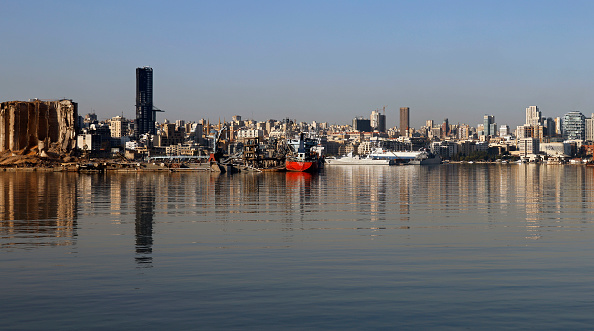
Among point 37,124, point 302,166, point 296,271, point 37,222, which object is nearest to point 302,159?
point 302,166

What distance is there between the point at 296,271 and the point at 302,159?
106153mm

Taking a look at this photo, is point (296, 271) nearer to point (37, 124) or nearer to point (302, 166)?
point (302, 166)

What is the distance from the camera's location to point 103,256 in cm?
1988

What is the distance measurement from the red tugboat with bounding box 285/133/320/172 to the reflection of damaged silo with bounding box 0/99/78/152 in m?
73.2

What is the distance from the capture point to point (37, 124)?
17588 cm

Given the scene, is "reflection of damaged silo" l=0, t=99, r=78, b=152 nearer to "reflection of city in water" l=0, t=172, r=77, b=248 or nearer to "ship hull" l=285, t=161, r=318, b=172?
"ship hull" l=285, t=161, r=318, b=172

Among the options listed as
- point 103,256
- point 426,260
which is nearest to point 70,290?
point 103,256

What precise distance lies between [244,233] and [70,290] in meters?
10.9

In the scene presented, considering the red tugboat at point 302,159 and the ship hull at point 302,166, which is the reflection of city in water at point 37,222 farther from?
the red tugboat at point 302,159

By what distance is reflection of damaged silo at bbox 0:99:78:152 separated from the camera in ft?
569

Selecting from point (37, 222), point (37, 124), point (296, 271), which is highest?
point (37, 124)

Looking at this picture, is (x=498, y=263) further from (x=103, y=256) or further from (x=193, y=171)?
(x=193, y=171)

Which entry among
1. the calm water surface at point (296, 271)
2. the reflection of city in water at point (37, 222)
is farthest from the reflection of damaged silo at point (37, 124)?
the calm water surface at point (296, 271)

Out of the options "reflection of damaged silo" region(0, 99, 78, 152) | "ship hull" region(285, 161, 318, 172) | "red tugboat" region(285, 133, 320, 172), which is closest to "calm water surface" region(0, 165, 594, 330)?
"ship hull" region(285, 161, 318, 172)
